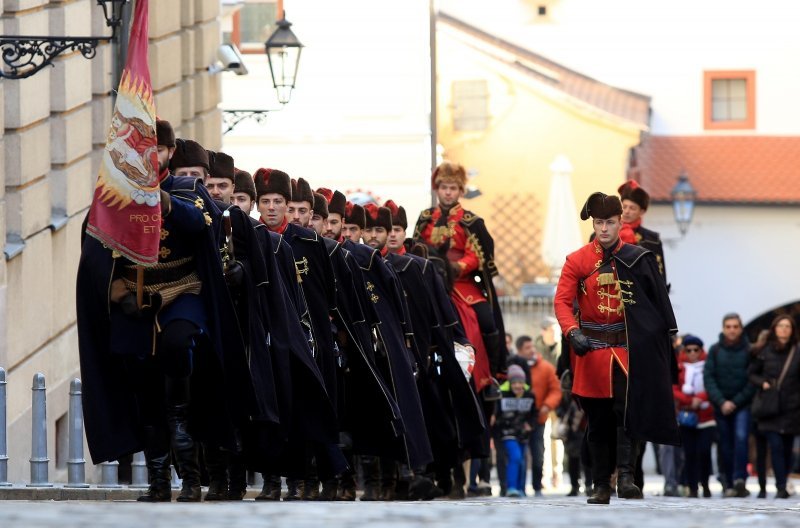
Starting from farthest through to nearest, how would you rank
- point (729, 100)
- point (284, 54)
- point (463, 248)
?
point (729, 100), point (284, 54), point (463, 248)

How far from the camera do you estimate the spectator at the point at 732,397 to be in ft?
74.0

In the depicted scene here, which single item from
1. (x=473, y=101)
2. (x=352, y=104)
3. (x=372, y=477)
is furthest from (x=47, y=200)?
(x=473, y=101)

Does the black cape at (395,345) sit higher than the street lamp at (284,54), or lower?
lower

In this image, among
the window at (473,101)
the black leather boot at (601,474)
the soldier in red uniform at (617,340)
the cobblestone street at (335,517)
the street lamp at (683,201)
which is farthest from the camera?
the window at (473,101)

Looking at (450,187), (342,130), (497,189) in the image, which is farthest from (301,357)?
(497,189)

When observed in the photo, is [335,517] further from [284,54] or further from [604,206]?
[284,54]

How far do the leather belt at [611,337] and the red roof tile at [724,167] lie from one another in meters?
37.0

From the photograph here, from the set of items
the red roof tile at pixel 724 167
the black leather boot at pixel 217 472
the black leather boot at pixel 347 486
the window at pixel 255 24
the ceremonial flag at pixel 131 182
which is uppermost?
the window at pixel 255 24

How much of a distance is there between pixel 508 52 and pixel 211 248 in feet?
141

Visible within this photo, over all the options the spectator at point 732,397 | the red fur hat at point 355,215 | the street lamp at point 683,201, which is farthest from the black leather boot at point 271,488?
the street lamp at point 683,201

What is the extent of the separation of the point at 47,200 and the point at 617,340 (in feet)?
18.2

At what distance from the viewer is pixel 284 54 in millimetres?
23141

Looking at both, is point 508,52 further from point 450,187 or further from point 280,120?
point 450,187

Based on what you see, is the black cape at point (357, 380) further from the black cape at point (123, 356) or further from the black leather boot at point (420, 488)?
the black cape at point (123, 356)
